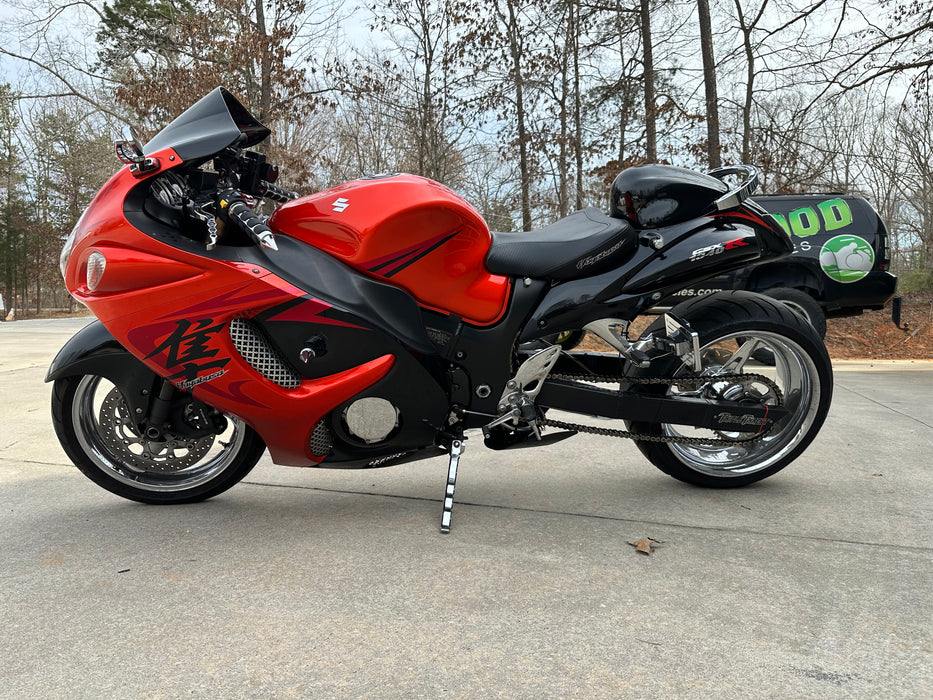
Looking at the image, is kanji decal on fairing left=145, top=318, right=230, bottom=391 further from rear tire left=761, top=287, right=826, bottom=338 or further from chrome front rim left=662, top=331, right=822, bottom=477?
rear tire left=761, top=287, right=826, bottom=338

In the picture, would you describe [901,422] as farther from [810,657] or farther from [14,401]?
[14,401]

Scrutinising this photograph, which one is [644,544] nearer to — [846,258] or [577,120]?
[846,258]

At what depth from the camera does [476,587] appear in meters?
2.03

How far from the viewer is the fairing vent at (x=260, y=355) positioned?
2.37 m

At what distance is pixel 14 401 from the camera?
500 centimetres

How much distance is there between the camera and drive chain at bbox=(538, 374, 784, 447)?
268 centimetres

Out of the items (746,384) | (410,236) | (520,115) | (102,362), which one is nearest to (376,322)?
(410,236)

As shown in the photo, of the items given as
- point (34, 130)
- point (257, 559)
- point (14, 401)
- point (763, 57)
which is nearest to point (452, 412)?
point (257, 559)

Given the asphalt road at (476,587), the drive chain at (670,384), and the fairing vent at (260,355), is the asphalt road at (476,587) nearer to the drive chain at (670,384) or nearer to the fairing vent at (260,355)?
the drive chain at (670,384)

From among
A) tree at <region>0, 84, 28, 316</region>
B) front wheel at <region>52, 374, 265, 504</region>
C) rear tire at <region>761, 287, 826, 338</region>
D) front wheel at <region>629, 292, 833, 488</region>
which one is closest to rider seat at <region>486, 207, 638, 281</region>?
front wheel at <region>629, 292, 833, 488</region>

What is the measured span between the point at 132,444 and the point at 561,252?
188 cm

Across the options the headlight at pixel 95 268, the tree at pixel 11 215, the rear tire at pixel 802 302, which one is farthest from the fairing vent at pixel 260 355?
the tree at pixel 11 215

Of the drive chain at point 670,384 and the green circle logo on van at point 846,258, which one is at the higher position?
the green circle logo on van at point 846,258

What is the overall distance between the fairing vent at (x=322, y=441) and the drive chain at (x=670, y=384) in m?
0.80
